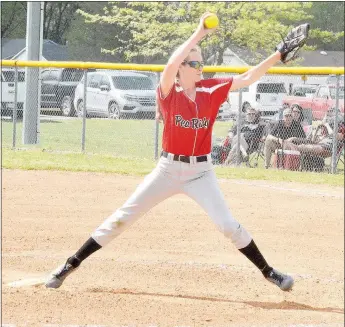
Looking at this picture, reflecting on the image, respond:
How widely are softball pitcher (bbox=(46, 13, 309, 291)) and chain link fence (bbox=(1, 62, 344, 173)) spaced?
864cm

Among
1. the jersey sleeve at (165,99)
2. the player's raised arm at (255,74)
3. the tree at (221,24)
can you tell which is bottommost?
the jersey sleeve at (165,99)

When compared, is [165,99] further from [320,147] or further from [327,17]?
[327,17]

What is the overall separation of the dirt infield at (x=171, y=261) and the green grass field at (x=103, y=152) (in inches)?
64.3

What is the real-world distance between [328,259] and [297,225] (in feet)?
6.34

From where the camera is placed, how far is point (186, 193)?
6.54m

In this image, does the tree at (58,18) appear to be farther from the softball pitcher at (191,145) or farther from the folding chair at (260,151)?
the softball pitcher at (191,145)

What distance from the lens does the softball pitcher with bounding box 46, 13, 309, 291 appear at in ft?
20.9

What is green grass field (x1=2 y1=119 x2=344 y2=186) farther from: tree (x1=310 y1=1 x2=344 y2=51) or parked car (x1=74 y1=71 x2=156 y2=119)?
tree (x1=310 y1=1 x2=344 y2=51)

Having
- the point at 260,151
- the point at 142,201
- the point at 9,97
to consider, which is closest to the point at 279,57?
the point at 142,201

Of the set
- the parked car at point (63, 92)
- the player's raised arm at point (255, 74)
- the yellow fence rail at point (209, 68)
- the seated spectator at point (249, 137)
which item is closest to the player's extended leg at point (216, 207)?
the player's raised arm at point (255, 74)

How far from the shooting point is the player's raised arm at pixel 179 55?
236 inches

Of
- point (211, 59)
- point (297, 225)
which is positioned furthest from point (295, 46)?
point (211, 59)

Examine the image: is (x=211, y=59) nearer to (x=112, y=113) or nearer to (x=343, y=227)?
(x=112, y=113)

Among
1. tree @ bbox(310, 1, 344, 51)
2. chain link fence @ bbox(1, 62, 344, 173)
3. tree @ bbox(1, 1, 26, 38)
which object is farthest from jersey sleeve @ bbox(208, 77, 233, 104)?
tree @ bbox(1, 1, 26, 38)
